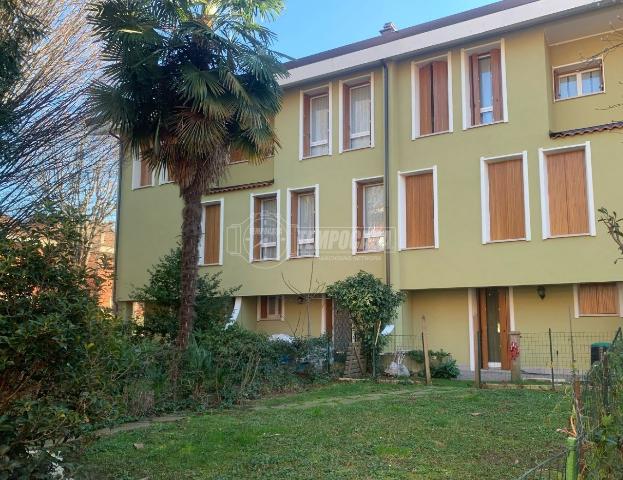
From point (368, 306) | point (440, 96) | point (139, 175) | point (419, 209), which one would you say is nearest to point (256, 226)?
point (419, 209)

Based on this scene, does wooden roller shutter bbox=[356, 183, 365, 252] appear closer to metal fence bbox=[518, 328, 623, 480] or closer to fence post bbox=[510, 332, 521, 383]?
fence post bbox=[510, 332, 521, 383]

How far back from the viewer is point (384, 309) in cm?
1518

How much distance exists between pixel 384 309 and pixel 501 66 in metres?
7.54

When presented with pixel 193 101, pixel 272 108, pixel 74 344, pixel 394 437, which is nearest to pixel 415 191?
pixel 272 108

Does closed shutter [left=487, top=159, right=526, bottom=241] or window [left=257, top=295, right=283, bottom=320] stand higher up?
closed shutter [left=487, top=159, right=526, bottom=241]

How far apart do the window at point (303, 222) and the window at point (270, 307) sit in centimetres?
227

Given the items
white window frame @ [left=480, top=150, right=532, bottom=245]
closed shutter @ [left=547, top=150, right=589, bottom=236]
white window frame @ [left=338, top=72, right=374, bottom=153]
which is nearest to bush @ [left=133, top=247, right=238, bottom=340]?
white window frame @ [left=338, top=72, right=374, bottom=153]

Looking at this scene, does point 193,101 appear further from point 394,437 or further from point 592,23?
point 592,23

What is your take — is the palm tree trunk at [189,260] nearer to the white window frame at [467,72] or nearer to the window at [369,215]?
the window at [369,215]

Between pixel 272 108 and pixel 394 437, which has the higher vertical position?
pixel 272 108

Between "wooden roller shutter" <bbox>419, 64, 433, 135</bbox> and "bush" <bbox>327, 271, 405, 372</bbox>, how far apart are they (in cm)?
517

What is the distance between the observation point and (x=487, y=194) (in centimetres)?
1606

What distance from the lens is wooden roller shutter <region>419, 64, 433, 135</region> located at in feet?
57.3

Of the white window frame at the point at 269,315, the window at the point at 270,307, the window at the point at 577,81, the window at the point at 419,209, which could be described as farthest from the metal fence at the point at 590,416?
the window at the point at 270,307
